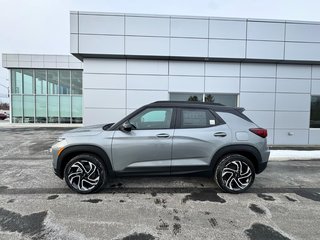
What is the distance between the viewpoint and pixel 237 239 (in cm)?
233

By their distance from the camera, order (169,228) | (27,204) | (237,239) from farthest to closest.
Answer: (27,204) < (169,228) < (237,239)

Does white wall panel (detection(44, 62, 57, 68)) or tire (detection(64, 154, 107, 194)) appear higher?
white wall panel (detection(44, 62, 57, 68))

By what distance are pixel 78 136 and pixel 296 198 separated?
444 centimetres

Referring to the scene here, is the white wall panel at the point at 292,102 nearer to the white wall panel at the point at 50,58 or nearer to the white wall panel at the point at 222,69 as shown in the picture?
the white wall panel at the point at 222,69

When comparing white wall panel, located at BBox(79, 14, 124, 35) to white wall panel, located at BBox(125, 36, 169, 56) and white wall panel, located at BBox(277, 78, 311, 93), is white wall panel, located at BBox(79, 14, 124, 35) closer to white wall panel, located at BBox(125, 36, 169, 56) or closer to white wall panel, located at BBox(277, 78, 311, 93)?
white wall panel, located at BBox(125, 36, 169, 56)

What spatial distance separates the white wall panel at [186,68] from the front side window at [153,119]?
15.3 ft

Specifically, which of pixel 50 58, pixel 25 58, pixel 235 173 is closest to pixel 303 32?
pixel 235 173

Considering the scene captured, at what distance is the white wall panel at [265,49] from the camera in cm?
760

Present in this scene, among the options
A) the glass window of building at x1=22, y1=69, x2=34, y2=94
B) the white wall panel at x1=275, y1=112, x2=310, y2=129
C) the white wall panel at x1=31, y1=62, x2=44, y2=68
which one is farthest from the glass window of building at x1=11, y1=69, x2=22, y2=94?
the white wall panel at x1=275, y1=112, x2=310, y2=129

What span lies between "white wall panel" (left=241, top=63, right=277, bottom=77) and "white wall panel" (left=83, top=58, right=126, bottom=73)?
5.43m

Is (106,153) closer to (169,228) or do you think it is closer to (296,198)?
(169,228)

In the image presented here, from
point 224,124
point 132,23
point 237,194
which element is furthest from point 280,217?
point 132,23

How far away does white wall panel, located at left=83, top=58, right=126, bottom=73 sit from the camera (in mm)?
7688

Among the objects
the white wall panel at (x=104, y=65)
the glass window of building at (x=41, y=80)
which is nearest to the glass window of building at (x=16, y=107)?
the glass window of building at (x=41, y=80)
